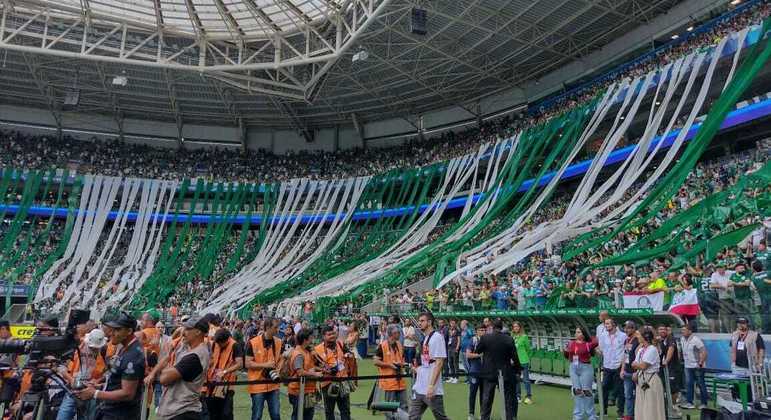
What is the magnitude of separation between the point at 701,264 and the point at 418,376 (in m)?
10.0

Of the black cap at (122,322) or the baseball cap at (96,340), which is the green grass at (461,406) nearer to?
the baseball cap at (96,340)

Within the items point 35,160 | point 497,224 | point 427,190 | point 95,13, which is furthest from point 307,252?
point 35,160

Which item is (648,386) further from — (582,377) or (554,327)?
(554,327)

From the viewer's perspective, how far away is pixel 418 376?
774 centimetres

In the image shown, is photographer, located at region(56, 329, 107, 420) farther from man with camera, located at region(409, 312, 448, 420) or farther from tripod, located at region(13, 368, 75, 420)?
man with camera, located at region(409, 312, 448, 420)

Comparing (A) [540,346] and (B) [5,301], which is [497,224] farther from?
(B) [5,301]

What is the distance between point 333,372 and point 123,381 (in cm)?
334

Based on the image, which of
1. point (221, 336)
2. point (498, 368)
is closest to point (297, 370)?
point (221, 336)

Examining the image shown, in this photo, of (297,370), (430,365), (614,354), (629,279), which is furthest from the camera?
(629,279)

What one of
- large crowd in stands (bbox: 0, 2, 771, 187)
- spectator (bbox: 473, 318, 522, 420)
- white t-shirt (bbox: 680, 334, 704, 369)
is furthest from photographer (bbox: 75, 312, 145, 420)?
large crowd in stands (bbox: 0, 2, 771, 187)

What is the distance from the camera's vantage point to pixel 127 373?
500 centimetres

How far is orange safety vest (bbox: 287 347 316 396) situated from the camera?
7.59 metres

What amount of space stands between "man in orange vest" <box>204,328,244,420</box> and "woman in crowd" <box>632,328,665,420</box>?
5155 millimetres

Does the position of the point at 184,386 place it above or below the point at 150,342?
below
